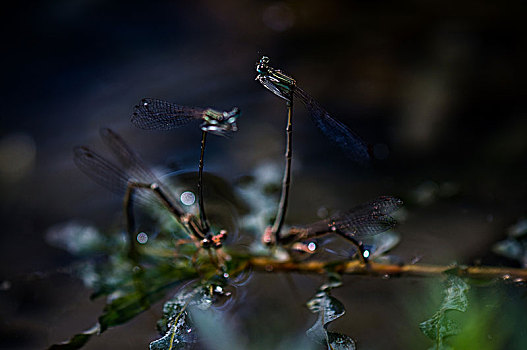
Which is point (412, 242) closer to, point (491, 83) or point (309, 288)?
point (309, 288)

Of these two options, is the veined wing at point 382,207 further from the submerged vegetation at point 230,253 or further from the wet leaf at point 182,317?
the wet leaf at point 182,317

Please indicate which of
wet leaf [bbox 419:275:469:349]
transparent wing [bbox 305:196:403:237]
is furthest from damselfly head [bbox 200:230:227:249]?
wet leaf [bbox 419:275:469:349]

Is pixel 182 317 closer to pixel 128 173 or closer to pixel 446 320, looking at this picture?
pixel 128 173

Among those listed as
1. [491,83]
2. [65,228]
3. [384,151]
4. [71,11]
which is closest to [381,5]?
[491,83]

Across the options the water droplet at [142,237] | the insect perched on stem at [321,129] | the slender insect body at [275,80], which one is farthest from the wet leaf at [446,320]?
the water droplet at [142,237]

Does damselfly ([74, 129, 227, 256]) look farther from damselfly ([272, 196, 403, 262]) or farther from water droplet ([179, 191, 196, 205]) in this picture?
damselfly ([272, 196, 403, 262])
